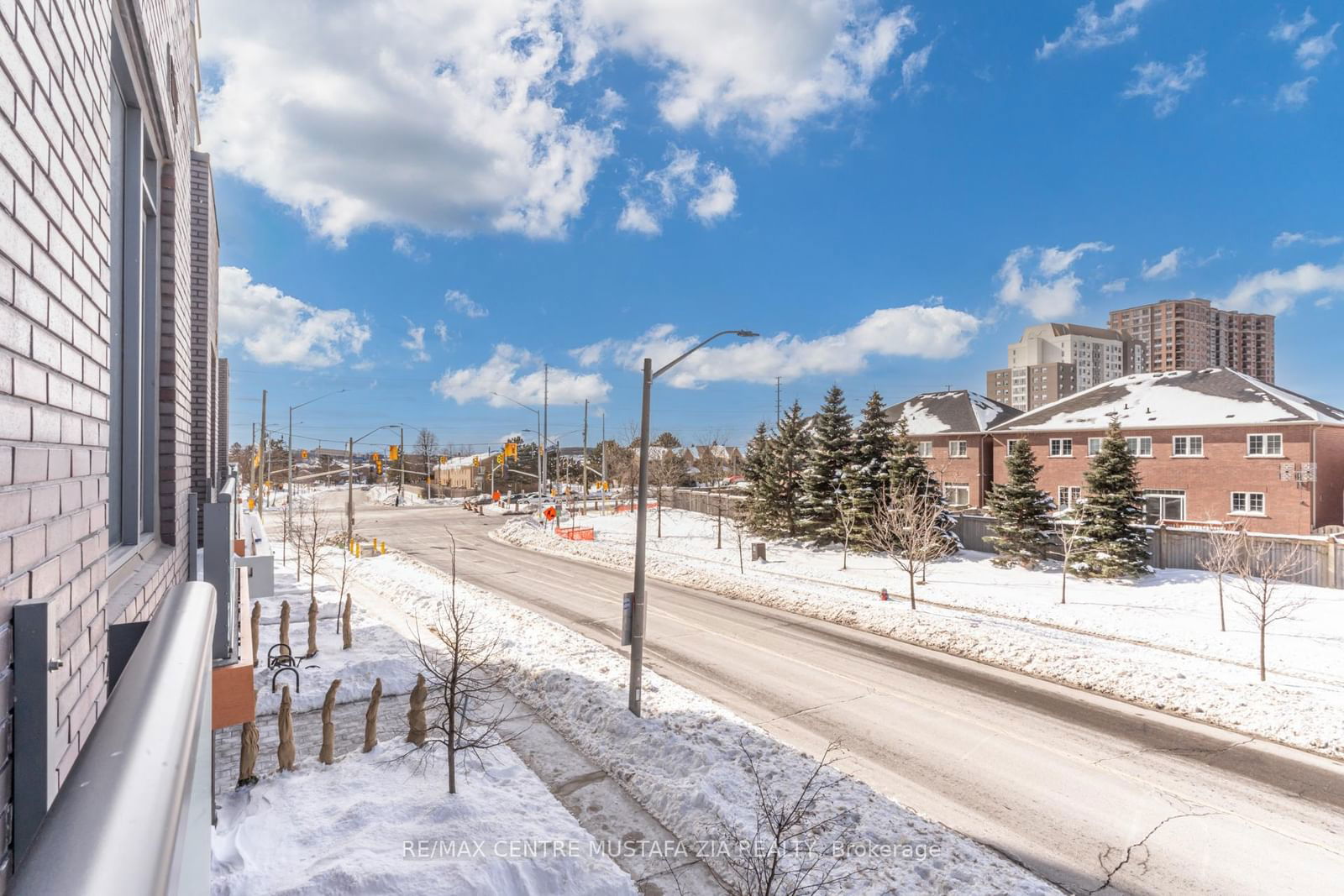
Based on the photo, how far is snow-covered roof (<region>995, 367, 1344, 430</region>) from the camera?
3200cm

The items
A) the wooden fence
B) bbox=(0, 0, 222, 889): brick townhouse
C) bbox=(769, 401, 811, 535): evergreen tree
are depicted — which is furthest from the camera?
bbox=(769, 401, 811, 535): evergreen tree

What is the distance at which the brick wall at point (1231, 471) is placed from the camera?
30375 millimetres

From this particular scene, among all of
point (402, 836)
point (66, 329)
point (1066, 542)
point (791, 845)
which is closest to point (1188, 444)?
point (1066, 542)

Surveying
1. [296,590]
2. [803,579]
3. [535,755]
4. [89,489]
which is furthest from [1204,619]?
[296,590]

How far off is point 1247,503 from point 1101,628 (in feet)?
64.2

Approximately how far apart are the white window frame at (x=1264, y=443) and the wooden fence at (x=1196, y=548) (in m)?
6.37

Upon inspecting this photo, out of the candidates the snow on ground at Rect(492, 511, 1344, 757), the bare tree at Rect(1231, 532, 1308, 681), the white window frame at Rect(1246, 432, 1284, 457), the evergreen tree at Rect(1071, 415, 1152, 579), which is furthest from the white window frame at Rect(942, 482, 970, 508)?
the bare tree at Rect(1231, 532, 1308, 681)

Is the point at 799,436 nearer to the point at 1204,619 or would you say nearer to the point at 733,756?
the point at 1204,619

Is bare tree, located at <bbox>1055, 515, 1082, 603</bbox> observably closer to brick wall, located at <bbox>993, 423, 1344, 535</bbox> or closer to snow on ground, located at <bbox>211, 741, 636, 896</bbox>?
brick wall, located at <bbox>993, 423, 1344, 535</bbox>

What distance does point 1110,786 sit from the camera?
1046cm

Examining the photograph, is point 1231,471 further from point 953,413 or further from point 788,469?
point 788,469

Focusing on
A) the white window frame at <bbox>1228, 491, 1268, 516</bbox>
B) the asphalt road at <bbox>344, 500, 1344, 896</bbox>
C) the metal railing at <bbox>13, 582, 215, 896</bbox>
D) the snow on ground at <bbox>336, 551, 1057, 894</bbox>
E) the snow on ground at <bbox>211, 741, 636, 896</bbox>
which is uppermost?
the metal railing at <bbox>13, 582, 215, 896</bbox>

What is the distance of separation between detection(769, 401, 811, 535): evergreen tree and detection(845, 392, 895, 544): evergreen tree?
3.96m

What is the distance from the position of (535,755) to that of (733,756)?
3.11 m
